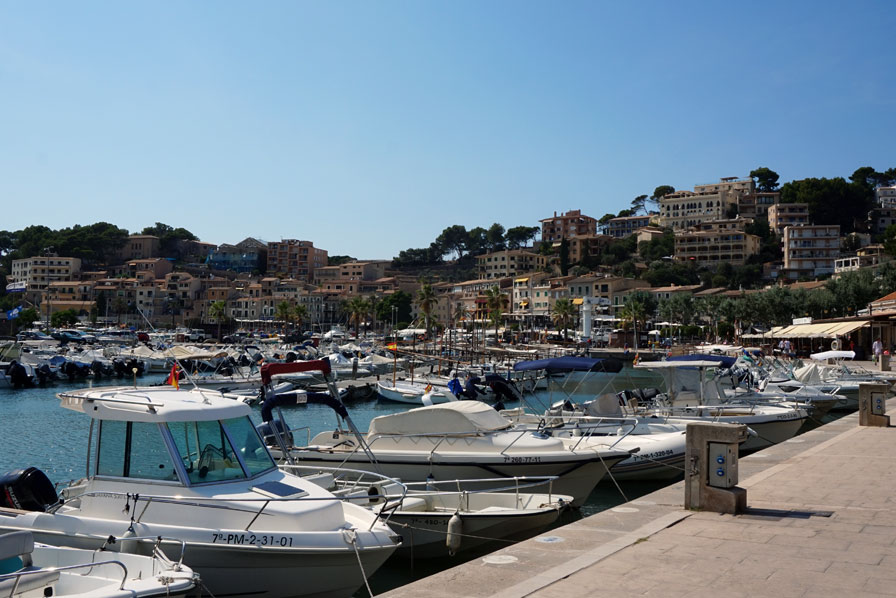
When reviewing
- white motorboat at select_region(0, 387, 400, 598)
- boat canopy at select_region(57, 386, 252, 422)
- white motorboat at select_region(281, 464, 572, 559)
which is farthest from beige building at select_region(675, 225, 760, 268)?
white motorboat at select_region(0, 387, 400, 598)

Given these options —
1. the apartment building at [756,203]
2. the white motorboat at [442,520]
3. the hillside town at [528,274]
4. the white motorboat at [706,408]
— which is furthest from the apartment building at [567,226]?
the white motorboat at [442,520]

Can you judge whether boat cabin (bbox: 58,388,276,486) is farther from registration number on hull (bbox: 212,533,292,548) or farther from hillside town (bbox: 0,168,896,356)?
hillside town (bbox: 0,168,896,356)

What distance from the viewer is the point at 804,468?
1516cm

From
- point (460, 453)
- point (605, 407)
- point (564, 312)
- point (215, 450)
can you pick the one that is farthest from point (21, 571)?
point (564, 312)

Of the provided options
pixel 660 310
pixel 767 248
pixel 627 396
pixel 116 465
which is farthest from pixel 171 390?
pixel 767 248

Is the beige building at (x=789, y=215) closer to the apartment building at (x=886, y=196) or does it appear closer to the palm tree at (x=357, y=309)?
the apartment building at (x=886, y=196)

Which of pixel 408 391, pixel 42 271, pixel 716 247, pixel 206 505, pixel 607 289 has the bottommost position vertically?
pixel 408 391

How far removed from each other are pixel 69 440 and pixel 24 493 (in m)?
20.5

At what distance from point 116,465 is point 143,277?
159 metres

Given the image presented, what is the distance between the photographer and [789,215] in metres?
152

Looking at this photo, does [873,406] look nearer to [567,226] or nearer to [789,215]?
[789,215]

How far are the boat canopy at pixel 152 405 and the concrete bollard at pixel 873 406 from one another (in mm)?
17690

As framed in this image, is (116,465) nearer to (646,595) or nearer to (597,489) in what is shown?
(646,595)

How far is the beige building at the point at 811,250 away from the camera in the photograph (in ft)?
449
